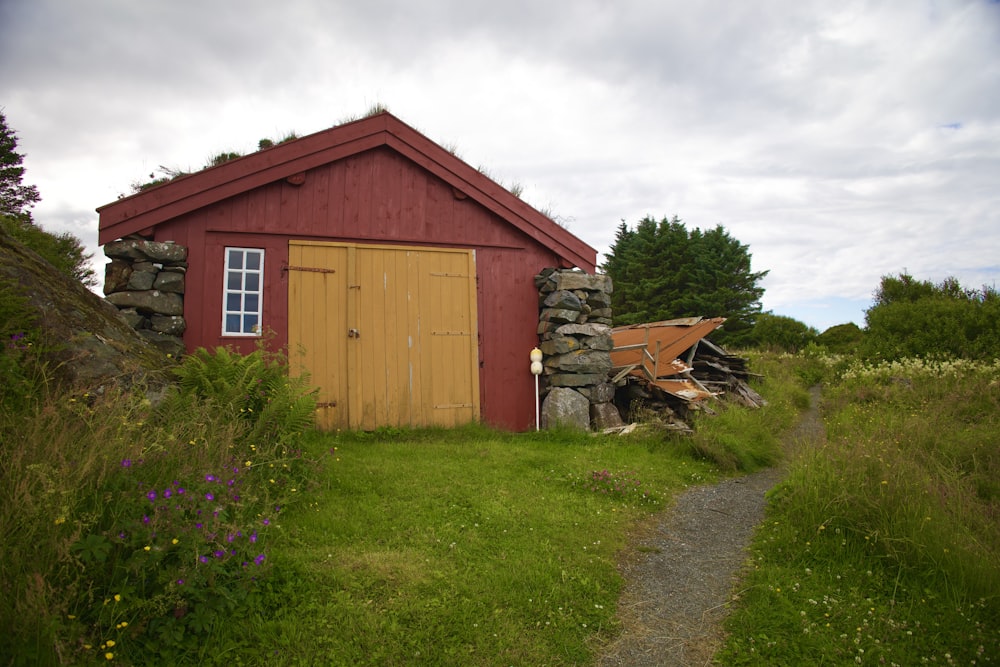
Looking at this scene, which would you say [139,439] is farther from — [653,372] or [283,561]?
[653,372]

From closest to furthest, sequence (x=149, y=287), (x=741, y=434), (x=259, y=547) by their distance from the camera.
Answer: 1. (x=259, y=547)
2. (x=149, y=287)
3. (x=741, y=434)

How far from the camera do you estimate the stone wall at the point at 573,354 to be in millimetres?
8602

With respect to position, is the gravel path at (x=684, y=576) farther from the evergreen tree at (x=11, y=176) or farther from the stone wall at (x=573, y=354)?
the evergreen tree at (x=11, y=176)

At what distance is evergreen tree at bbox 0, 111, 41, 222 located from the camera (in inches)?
660

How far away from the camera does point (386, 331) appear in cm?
819

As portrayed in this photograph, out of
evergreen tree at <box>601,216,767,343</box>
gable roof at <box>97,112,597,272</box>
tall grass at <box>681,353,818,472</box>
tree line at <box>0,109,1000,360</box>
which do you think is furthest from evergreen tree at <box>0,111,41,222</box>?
evergreen tree at <box>601,216,767,343</box>

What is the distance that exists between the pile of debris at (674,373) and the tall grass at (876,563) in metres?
3.43

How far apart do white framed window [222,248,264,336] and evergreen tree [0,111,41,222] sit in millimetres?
13466

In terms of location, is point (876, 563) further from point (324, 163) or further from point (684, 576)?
point (324, 163)

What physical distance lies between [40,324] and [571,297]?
6400 millimetres

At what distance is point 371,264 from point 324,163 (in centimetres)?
155

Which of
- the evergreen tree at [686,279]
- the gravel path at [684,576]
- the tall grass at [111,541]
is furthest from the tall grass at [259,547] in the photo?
the evergreen tree at [686,279]

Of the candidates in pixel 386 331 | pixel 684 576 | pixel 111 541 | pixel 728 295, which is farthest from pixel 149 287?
pixel 728 295

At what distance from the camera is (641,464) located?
6.83 m
